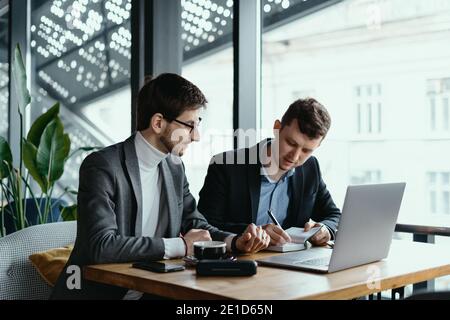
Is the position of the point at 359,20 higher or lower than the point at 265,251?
higher

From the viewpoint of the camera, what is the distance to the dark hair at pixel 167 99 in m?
2.14

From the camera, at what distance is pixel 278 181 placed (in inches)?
105

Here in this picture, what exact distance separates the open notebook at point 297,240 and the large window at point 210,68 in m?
1.16

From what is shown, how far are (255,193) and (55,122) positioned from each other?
1.24m

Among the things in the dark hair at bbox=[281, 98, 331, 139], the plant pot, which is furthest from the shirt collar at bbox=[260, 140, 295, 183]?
the plant pot

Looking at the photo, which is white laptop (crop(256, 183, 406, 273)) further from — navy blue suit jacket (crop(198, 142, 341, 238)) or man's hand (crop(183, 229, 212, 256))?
navy blue suit jacket (crop(198, 142, 341, 238))

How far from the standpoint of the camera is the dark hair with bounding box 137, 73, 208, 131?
2145 mm

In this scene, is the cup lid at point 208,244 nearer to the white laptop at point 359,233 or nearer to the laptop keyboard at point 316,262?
the white laptop at point 359,233

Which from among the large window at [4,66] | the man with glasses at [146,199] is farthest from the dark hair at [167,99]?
the large window at [4,66]

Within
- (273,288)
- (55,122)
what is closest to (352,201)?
(273,288)

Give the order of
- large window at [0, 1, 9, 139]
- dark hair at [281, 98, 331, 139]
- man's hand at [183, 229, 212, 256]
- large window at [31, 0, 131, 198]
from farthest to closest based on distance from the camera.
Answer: large window at [0, 1, 9, 139] < large window at [31, 0, 131, 198] < dark hair at [281, 98, 331, 139] < man's hand at [183, 229, 212, 256]

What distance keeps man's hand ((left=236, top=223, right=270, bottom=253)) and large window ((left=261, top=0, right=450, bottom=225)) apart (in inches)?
39.0
